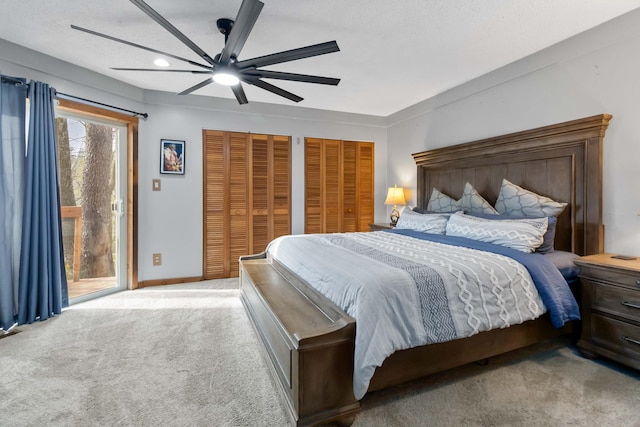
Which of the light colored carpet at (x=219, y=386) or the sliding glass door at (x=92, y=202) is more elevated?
the sliding glass door at (x=92, y=202)

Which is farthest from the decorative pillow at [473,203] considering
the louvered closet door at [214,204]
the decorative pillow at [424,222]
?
the louvered closet door at [214,204]

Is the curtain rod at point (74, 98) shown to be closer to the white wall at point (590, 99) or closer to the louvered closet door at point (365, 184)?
the louvered closet door at point (365, 184)

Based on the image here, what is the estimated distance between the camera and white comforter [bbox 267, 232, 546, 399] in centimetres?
153

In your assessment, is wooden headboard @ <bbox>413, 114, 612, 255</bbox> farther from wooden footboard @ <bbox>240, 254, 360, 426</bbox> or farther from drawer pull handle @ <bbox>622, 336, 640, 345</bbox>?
wooden footboard @ <bbox>240, 254, 360, 426</bbox>

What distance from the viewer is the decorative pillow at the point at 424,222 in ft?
10.5

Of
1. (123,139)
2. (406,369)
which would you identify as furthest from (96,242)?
(406,369)

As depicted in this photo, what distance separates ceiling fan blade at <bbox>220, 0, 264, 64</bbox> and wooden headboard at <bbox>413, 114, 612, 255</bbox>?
8.59ft

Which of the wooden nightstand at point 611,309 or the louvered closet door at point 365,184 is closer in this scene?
the wooden nightstand at point 611,309

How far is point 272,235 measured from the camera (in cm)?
459

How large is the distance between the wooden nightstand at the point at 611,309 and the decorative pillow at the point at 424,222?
45.2 inches

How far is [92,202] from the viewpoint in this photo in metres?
3.59

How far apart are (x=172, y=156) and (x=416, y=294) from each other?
11.9ft

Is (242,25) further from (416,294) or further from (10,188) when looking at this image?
(10,188)

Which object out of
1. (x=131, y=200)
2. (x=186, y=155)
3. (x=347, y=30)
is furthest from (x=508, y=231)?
(x=131, y=200)
